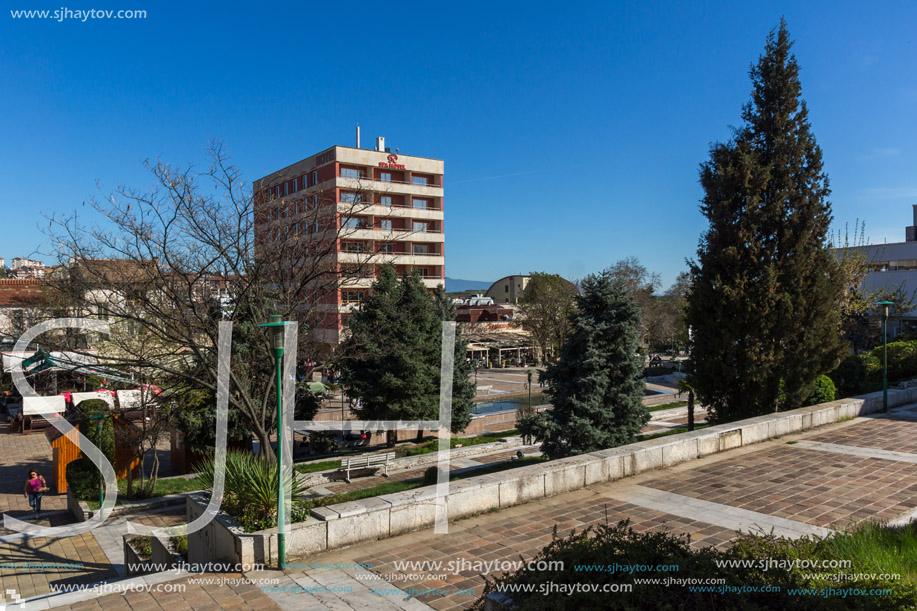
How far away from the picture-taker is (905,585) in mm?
3721

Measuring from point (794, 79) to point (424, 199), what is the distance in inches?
1423

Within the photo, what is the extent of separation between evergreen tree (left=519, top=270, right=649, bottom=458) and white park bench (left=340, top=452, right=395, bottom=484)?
4728 millimetres

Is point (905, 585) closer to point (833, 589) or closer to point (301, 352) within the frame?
point (833, 589)

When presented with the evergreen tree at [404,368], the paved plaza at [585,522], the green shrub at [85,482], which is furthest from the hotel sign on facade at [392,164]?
the paved plaza at [585,522]

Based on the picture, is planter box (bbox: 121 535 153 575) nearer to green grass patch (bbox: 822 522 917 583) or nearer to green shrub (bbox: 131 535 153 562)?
green shrub (bbox: 131 535 153 562)

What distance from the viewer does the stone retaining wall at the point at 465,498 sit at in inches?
240

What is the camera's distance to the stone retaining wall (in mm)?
6105

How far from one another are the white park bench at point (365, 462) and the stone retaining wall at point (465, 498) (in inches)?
342

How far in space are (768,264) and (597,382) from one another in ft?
17.3

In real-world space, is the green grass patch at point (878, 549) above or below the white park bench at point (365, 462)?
above

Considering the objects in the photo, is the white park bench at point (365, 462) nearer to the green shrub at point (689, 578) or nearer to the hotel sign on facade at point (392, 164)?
the green shrub at point (689, 578)

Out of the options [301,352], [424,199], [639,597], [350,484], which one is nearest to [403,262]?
[424,199]

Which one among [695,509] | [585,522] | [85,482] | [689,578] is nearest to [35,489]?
[85,482]

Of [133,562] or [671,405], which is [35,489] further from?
[671,405]
